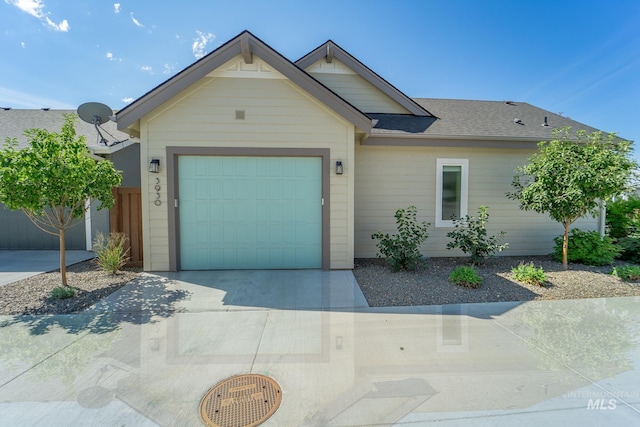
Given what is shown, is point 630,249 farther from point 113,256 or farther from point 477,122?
point 113,256

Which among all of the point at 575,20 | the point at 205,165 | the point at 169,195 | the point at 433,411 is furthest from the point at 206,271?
the point at 575,20

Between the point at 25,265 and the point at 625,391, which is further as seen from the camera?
the point at 25,265

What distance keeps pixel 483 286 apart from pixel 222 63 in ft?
21.8

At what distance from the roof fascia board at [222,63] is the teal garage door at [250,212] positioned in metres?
1.16

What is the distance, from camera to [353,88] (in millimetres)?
8445

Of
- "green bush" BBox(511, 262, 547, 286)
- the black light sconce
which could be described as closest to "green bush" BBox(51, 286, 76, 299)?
the black light sconce

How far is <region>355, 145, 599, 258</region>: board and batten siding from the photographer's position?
7.17m

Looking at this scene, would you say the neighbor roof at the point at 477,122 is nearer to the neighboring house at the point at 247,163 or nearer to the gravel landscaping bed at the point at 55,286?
the neighboring house at the point at 247,163

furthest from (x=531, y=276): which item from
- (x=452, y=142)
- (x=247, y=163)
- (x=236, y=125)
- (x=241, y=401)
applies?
(x=236, y=125)

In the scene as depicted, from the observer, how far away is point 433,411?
2121mm

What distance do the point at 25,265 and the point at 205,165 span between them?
503cm

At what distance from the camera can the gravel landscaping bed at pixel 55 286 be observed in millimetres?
4087

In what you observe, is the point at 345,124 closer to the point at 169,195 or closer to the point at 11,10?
the point at 169,195

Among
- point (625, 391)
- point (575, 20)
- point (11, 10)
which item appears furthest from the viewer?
point (575, 20)
